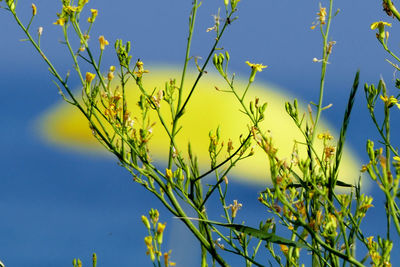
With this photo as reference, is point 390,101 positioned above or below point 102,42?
below

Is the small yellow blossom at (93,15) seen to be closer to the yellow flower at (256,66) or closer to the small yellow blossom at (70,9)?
the small yellow blossom at (70,9)

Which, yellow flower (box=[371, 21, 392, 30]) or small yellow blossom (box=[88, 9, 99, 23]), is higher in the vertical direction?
small yellow blossom (box=[88, 9, 99, 23])

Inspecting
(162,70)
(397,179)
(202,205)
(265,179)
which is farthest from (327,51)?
(265,179)

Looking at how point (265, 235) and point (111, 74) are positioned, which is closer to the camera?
point (265, 235)

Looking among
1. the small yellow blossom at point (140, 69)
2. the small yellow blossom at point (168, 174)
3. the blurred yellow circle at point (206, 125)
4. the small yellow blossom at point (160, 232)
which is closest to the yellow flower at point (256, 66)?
the small yellow blossom at point (140, 69)

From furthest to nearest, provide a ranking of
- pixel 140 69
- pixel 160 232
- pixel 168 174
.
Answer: pixel 140 69
pixel 168 174
pixel 160 232

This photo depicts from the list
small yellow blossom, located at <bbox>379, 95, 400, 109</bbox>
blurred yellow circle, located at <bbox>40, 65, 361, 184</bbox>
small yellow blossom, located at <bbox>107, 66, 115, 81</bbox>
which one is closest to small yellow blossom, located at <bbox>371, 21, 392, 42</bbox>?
small yellow blossom, located at <bbox>379, 95, 400, 109</bbox>

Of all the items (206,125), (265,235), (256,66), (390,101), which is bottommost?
(265,235)

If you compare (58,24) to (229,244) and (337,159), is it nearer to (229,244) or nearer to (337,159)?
(229,244)

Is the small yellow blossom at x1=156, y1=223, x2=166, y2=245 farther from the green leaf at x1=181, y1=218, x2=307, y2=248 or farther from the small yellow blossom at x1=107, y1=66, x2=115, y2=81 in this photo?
the small yellow blossom at x1=107, y1=66, x2=115, y2=81

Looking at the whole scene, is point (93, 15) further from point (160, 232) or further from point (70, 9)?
point (160, 232)

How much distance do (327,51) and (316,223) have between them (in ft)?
2.28

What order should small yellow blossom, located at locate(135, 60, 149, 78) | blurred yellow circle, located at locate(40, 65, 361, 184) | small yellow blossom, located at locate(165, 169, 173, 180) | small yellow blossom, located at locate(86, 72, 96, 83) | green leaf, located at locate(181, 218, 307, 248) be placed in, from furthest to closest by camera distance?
blurred yellow circle, located at locate(40, 65, 361, 184), small yellow blossom, located at locate(135, 60, 149, 78), small yellow blossom, located at locate(86, 72, 96, 83), small yellow blossom, located at locate(165, 169, 173, 180), green leaf, located at locate(181, 218, 307, 248)

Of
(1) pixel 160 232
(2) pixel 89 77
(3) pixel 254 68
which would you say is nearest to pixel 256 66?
(3) pixel 254 68
